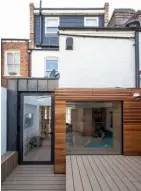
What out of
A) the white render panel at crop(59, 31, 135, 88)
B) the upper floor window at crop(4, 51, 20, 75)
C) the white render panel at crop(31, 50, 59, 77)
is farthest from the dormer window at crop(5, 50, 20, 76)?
the white render panel at crop(59, 31, 135, 88)

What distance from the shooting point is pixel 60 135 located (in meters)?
6.91

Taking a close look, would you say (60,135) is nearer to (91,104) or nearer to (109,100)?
(91,104)

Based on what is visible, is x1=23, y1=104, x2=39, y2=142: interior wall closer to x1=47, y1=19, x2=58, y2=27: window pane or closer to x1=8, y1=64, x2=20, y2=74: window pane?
x1=8, y1=64, x2=20, y2=74: window pane

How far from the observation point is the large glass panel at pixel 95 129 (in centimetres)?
694

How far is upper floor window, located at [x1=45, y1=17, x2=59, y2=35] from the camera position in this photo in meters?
12.1

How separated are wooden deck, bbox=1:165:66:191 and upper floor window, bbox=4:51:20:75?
5.04m

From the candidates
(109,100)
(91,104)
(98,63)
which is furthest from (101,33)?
(91,104)

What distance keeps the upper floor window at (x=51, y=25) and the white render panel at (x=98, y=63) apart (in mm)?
5238

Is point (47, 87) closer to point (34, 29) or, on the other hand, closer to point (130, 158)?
point (130, 158)

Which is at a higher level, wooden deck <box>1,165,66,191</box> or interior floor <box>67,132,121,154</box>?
interior floor <box>67,132,121,154</box>

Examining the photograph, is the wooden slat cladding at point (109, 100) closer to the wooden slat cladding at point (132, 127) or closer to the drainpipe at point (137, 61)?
the wooden slat cladding at point (132, 127)

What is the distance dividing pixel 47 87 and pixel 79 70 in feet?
4.24

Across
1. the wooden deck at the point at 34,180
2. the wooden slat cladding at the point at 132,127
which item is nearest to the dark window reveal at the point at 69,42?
the wooden slat cladding at the point at 132,127

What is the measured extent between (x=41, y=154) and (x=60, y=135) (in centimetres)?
139
